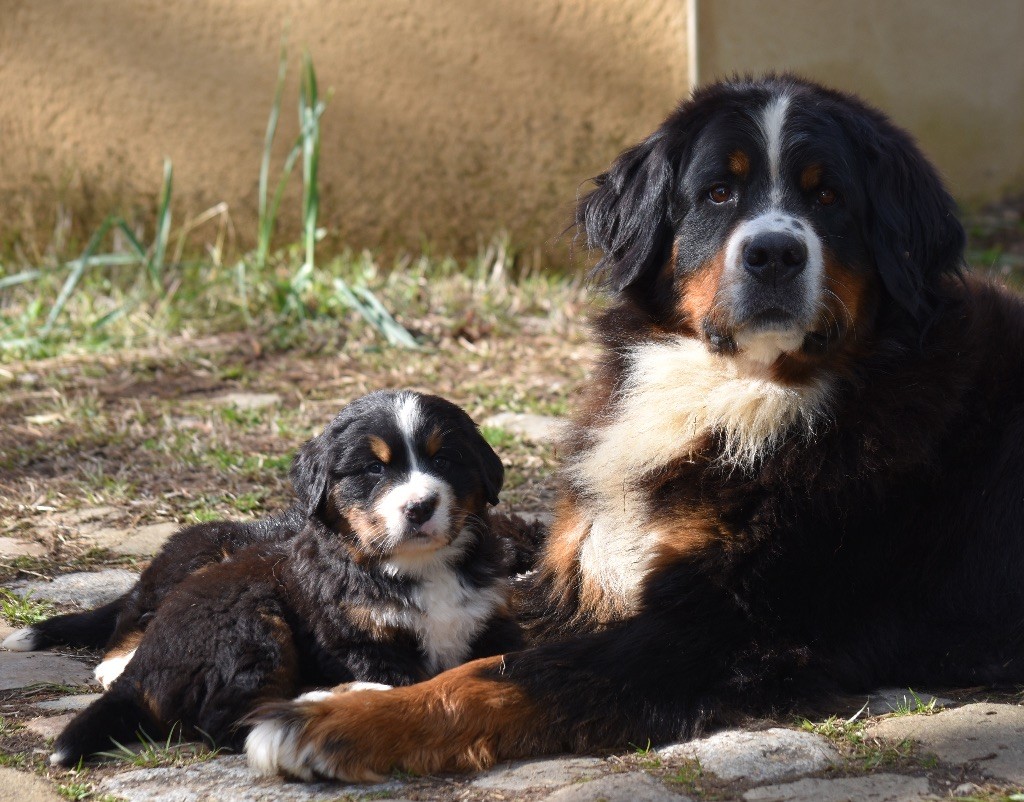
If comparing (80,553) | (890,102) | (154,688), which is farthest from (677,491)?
(890,102)

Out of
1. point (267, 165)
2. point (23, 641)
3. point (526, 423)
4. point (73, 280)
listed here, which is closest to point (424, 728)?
point (23, 641)

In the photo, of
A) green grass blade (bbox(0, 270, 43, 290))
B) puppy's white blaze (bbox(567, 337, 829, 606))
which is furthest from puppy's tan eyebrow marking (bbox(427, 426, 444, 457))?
green grass blade (bbox(0, 270, 43, 290))

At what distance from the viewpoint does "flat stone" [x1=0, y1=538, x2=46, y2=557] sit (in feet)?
14.3

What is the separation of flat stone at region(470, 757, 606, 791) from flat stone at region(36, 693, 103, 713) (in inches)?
42.7

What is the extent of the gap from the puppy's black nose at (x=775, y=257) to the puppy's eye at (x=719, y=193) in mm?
263

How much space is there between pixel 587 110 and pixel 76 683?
17.8ft

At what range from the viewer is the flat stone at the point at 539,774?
9.15ft

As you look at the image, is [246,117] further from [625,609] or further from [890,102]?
[625,609]

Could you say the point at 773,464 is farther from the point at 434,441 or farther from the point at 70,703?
the point at 70,703

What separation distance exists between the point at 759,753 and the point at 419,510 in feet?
3.32

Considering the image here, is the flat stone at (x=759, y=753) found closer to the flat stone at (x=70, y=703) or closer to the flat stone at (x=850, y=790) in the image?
the flat stone at (x=850, y=790)

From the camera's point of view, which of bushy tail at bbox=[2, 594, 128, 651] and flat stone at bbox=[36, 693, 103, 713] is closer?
flat stone at bbox=[36, 693, 103, 713]

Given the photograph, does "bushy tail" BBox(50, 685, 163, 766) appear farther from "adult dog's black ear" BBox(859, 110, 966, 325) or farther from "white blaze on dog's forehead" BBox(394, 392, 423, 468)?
"adult dog's black ear" BBox(859, 110, 966, 325)

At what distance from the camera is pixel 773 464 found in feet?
11.0
